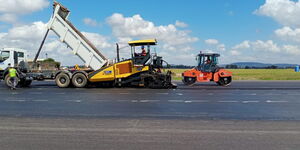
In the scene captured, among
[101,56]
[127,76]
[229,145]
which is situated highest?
[101,56]

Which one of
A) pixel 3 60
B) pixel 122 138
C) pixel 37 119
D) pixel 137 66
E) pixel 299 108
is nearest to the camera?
pixel 122 138

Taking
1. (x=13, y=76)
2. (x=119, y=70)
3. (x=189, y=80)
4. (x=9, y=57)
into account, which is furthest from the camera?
(x=189, y=80)

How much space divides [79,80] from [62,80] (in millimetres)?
1120

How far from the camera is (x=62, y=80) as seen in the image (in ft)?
56.6

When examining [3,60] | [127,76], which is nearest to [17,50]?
[3,60]

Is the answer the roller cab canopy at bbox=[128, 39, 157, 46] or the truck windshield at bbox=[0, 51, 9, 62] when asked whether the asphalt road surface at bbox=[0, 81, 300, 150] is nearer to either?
the roller cab canopy at bbox=[128, 39, 157, 46]

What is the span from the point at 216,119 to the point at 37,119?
4.86m

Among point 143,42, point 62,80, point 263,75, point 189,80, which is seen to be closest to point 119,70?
point 143,42

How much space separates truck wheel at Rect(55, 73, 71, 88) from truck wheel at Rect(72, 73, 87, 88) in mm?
388

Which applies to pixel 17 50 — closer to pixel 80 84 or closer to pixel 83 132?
pixel 80 84

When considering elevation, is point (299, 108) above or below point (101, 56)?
below

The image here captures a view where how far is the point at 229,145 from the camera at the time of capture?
17.0 ft

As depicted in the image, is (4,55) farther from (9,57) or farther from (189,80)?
(189,80)

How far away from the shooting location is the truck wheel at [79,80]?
1697 centimetres
